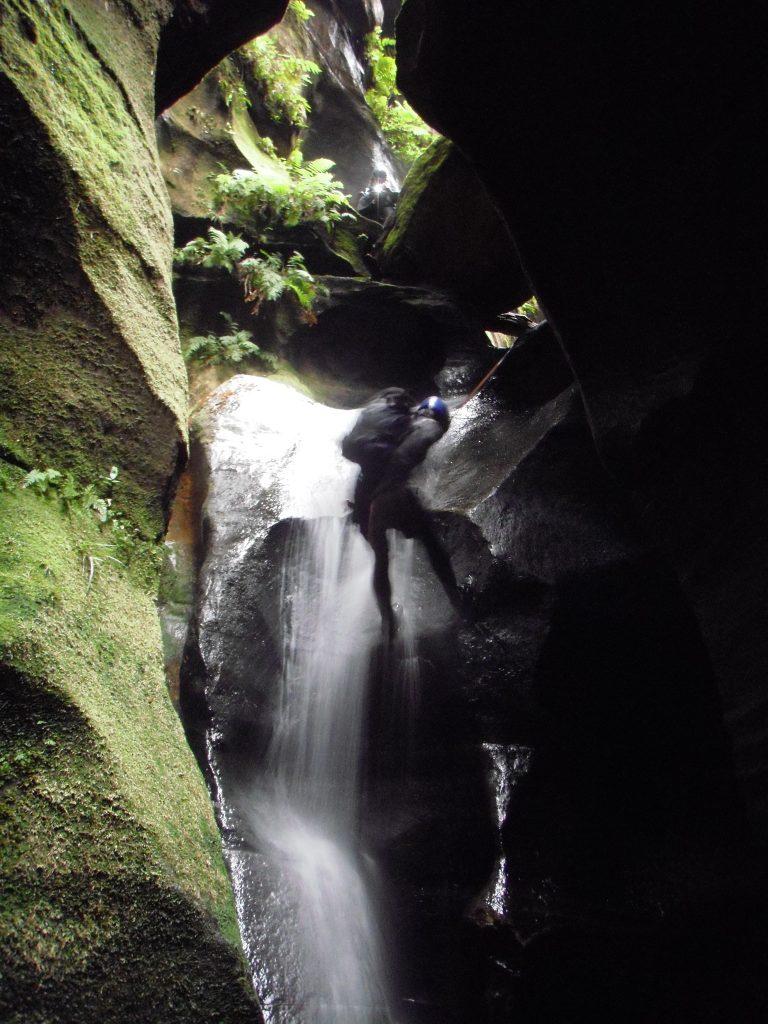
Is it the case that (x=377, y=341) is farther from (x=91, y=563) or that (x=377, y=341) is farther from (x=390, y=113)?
(x=390, y=113)

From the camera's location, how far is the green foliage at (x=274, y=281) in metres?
8.22

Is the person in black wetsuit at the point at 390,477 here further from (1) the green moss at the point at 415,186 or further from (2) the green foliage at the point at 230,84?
(2) the green foliage at the point at 230,84

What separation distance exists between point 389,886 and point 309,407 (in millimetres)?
5500

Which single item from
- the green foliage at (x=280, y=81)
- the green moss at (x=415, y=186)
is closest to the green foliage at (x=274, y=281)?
the green moss at (x=415, y=186)

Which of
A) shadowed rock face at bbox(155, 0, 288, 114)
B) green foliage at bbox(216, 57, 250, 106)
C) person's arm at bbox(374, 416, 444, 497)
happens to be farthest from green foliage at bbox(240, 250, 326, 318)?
green foliage at bbox(216, 57, 250, 106)

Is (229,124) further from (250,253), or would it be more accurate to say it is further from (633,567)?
(633,567)

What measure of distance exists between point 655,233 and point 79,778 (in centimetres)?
431

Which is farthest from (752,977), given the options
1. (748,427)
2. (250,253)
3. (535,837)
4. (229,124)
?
(229,124)

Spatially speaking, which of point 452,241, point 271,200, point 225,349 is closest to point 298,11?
point 271,200

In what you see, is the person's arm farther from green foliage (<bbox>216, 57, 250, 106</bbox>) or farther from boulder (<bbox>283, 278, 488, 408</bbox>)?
green foliage (<bbox>216, 57, 250, 106</bbox>)

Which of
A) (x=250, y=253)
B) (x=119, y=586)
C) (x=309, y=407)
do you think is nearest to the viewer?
(x=119, y=586)

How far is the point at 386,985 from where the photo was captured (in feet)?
13.7

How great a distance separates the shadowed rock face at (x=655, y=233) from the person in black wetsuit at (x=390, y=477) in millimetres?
1773

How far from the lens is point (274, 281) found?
822cm
